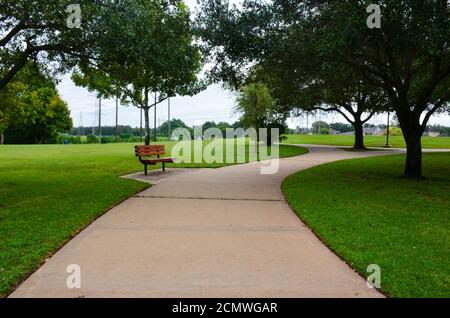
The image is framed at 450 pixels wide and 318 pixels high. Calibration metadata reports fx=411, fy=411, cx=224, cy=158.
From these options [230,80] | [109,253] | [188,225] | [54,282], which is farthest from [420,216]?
[230,80]

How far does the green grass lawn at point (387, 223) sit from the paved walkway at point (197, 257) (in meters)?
0.31

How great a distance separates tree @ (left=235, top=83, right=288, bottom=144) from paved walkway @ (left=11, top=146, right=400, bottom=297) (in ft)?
96.3

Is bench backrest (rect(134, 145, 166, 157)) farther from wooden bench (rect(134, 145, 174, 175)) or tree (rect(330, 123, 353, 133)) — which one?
tree (rect(330, 123, 353, 133))

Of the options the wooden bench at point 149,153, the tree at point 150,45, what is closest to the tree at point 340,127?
the wooden bench at point 149,153

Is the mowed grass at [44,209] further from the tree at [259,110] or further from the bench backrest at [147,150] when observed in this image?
the tree at [259,110]

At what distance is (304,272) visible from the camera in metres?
A: 4.46

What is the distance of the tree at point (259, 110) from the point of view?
37.2 meters

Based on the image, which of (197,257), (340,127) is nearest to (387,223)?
(197,257)

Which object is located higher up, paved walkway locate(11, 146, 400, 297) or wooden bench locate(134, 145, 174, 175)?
wooden bench locate(134, 145, 174, 175)

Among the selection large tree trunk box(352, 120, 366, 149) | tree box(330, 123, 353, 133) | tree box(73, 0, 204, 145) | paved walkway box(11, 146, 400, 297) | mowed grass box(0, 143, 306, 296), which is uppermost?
tree box(330, 123, 353, 133)

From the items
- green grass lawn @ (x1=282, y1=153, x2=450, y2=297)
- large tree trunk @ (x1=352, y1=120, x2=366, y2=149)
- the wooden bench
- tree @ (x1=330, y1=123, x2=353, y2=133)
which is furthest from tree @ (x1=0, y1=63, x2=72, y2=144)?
tree @ (x1=330, y1=123, x2=353, y2=133)

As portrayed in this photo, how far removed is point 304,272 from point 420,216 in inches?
157

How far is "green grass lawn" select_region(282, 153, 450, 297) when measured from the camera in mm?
4367

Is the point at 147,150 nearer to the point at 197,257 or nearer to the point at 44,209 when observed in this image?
the point at 44,209
